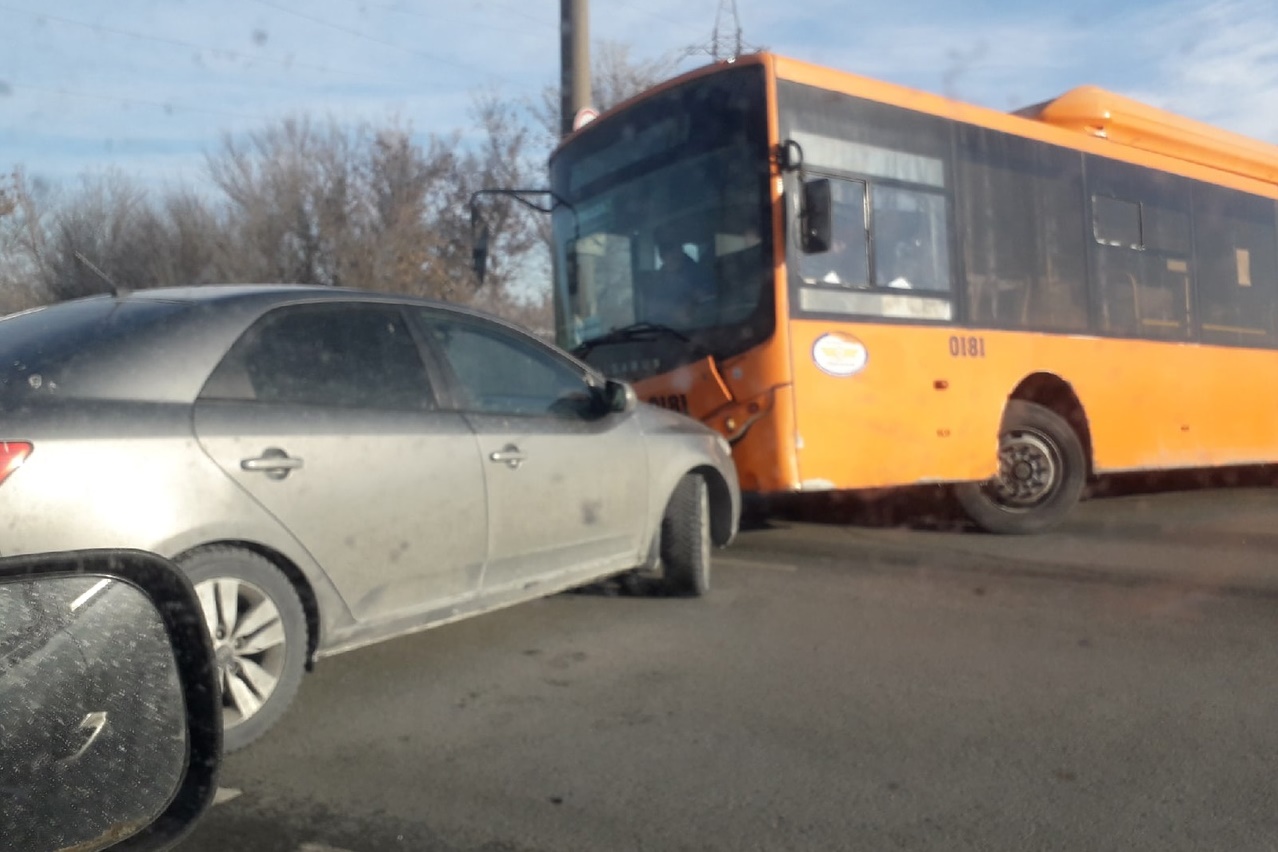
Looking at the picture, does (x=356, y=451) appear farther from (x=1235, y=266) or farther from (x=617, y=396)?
(x=1235, y=266)

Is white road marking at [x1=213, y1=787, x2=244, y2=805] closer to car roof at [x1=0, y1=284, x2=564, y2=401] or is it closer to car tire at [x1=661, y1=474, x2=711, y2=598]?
car roof at [x1=0, y1=284, x2=564, y2=401]

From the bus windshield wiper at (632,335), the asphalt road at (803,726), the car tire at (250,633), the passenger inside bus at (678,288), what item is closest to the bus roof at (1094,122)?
the passenger inside bus at (678,288)

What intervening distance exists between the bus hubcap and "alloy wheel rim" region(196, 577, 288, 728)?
5873 mm

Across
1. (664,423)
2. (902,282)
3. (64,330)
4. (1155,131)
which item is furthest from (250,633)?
(1155,131)

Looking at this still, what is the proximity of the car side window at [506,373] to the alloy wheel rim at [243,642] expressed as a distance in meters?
1.23

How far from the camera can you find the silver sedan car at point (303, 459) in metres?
3.41

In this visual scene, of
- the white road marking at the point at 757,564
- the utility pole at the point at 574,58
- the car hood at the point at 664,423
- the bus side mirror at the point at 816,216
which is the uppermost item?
the utility pole at the point at 574,58

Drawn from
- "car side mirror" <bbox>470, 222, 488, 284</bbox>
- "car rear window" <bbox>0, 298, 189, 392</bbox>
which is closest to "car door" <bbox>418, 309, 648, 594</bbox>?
"car rear window" <bbox>0, 298, 189, 392</bbox>

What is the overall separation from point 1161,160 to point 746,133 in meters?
4.51

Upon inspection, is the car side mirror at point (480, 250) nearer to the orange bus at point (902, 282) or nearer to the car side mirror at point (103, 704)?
the orange bus at point (902, 282)

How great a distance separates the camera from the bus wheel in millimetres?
8250

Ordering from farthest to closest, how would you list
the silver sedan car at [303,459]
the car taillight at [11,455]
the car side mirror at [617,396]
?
1. the car side mirror at [617,396]
2. the silver sedan car at [303,459]
3. the car taillight at [11,455]

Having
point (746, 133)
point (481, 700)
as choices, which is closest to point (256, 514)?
point (481, 700)

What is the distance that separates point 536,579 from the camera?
4.99 metres
